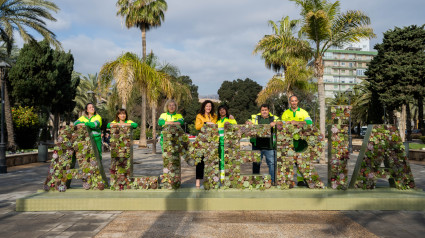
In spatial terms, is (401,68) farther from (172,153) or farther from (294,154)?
(172,153)

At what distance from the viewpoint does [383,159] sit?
18.9 ft

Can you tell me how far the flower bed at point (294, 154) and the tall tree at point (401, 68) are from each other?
27.8m

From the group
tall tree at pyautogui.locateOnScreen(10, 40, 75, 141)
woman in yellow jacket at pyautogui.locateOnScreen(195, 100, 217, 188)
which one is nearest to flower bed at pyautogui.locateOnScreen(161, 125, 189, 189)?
woman in yellow jacket at pyautogui.locateOnScreen(195, 100, 217, 188)

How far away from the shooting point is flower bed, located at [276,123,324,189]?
18.6 feet

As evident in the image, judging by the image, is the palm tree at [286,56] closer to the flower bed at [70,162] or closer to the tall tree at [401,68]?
the flower bed at [70,162]

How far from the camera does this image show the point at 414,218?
4770 mm

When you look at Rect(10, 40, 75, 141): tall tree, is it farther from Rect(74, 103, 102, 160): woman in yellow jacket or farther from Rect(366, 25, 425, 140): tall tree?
Rect(366, 25, 425, 140): tall tree

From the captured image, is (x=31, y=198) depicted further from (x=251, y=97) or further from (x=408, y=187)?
(x=251, y=97)

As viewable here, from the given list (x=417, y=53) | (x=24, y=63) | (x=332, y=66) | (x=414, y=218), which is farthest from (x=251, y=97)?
(x=414, y=218)

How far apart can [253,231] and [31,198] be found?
12.5ft

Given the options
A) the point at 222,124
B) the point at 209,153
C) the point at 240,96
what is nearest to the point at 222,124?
the point at 222,124

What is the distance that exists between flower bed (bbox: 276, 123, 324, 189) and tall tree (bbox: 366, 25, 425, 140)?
27791mm

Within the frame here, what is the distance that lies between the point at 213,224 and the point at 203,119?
7.39 feet

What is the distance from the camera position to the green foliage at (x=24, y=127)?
19.6 meters
